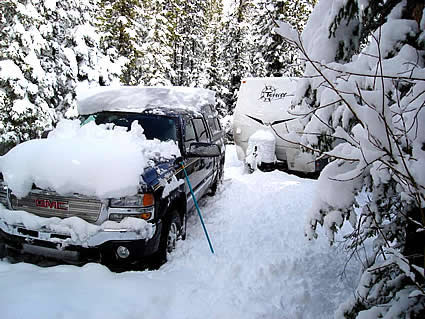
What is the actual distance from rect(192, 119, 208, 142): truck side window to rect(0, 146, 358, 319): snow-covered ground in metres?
1.64

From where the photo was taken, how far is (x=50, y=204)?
121 inches

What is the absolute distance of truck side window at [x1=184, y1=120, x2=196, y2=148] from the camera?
458 cm

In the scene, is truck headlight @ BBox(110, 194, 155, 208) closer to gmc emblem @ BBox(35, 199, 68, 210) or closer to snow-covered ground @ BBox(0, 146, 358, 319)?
gmc emblem @ BBox(35, 199, 68, 210)

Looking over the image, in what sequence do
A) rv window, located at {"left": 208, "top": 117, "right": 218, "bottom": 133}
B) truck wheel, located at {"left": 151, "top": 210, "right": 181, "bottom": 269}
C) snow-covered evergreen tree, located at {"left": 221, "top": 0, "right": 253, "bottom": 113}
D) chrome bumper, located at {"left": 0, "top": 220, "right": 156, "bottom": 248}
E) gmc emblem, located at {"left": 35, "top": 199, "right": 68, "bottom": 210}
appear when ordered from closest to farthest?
1. chrome bumper, located at {"left": 0, "top": 220, "right": 156, "bottom": 248}
2. gmc emblem, located at {"left": 35, "top": 199, "right": 68, "bottom": 210}
3. truck wheel, located at {"left": 151, "top": 210, "right": 181, "bottom": 269}
4. rv window, located at {"left": 208, "top": 117, "right": 218, "bottom": 133}
5. snow-covered evergreen tree, located at {"left": 221, "top": 0, "right": 253, "bottom": 113}

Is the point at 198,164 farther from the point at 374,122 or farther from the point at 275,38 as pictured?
the point at 275,38

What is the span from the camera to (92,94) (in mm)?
5199

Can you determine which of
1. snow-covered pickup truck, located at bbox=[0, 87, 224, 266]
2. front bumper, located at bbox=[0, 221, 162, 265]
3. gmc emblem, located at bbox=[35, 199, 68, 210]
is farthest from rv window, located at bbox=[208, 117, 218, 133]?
gmc emblem, located at bbox=[35, 199, 68, 210]

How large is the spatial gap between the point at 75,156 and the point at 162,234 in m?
1.38

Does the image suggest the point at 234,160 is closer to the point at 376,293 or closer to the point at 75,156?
the point at 75,156

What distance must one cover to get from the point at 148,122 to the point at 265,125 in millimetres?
4131

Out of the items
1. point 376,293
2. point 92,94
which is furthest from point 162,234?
point 92,94

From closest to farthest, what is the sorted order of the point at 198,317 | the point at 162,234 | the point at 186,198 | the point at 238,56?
the point at 198,317, the point at 162,234, the point at 186,198, the point at 238,56

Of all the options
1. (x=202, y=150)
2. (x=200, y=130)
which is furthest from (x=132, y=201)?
(x=200, y=130)

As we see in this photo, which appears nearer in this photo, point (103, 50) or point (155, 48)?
point (103, 50)
